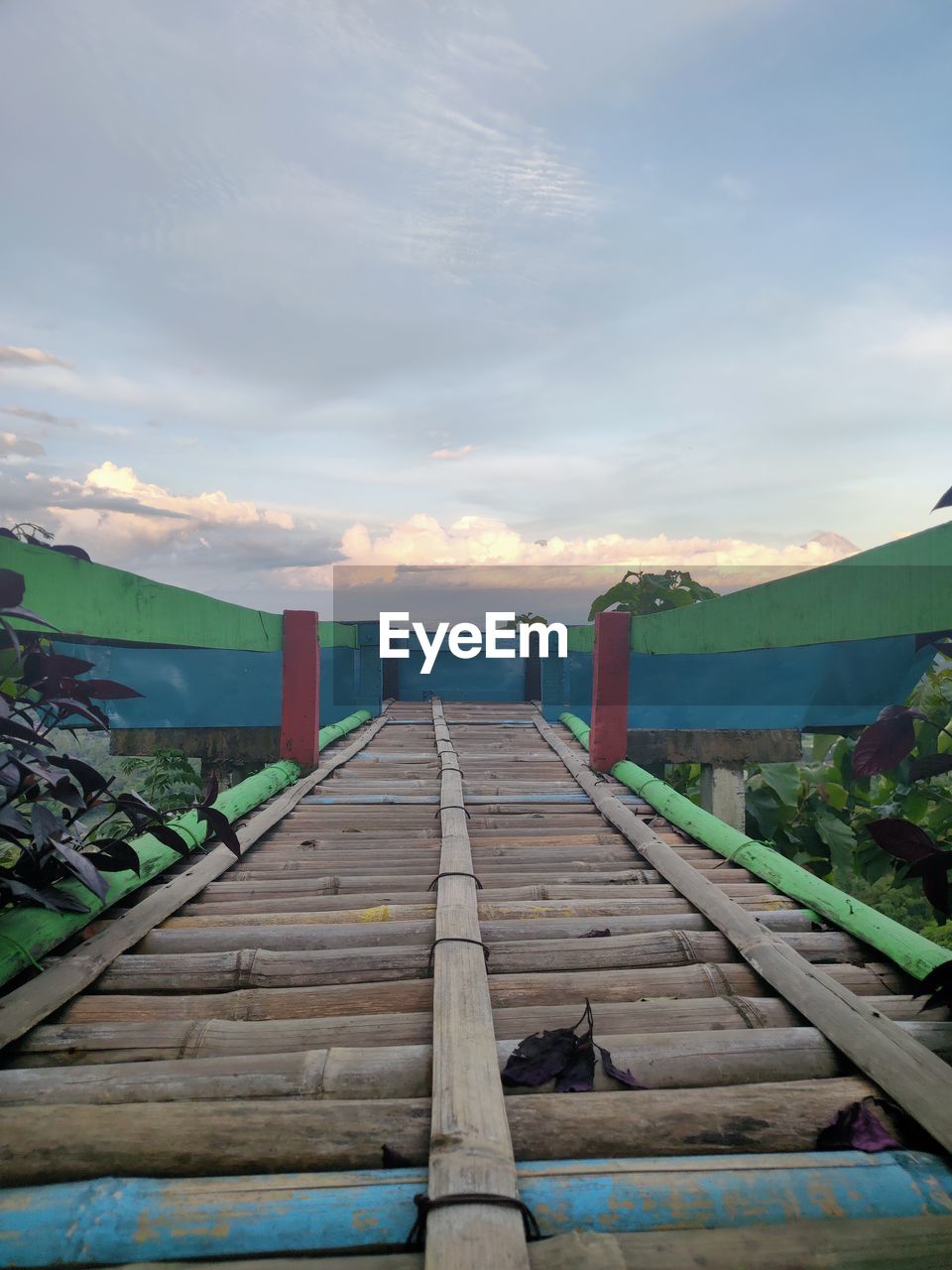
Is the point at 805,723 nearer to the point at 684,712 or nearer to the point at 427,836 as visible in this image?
the point at 684,712

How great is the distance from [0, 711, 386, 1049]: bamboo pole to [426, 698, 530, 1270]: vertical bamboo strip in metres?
0.93

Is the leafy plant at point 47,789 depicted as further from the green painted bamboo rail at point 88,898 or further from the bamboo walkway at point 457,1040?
the bamboo walkway at point 457,1040

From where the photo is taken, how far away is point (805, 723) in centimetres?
617

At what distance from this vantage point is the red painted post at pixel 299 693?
5445mm

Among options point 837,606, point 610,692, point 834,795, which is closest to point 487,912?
point 837,606

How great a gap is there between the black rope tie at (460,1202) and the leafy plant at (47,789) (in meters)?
1.24

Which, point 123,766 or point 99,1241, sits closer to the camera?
point 99,1241

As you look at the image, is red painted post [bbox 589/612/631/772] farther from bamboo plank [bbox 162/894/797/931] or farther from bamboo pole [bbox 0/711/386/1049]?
bamboo plank [bbox 162/894/797/931]

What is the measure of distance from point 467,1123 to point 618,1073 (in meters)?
0.39

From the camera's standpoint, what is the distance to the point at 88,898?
2475mm

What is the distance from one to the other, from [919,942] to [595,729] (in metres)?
3.56

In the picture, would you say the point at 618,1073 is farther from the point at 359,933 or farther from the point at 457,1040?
the point at 359,933

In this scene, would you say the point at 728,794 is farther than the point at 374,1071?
Yes

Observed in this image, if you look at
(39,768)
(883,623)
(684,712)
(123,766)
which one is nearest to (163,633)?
(39,768)
